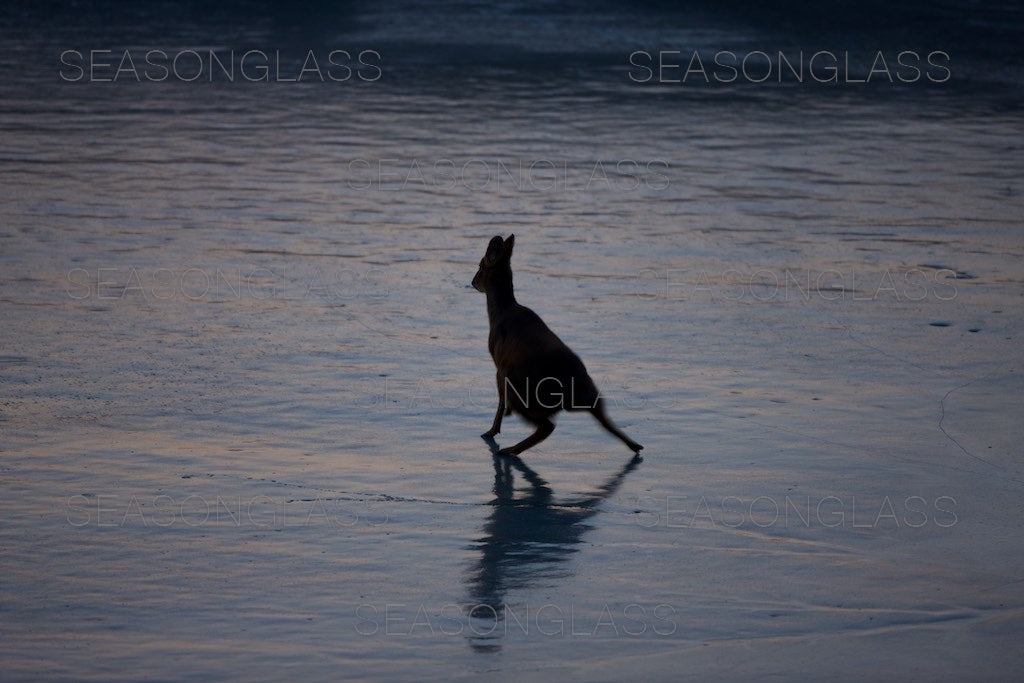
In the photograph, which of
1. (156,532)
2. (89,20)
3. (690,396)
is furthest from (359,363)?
(89,20)

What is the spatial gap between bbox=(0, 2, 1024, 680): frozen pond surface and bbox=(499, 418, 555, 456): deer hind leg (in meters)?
0.10

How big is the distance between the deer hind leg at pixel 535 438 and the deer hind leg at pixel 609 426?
0.22 meters

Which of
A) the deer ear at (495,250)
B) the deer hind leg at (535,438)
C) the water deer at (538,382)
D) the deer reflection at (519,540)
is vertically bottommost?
the deer reflection at (519,540)

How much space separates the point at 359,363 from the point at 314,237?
3.35m

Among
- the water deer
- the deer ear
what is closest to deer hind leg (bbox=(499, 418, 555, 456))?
the water deer

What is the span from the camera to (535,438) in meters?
6.79

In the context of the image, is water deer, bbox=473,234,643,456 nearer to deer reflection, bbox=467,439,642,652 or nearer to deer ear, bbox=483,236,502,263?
deer reflection, bbox=467,439,642,652

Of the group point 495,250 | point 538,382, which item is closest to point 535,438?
point 538,382

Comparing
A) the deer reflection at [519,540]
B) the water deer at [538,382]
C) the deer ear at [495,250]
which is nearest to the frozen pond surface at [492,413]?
the deer reflection at [519,540]

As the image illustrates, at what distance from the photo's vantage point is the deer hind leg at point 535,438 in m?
6.78

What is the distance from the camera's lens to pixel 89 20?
24.0m

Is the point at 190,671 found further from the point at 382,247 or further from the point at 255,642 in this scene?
the point at 382,247

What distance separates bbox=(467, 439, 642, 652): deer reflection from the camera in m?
5.12

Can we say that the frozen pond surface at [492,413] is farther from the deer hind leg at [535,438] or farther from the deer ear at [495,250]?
the deer ear at [495,250]
